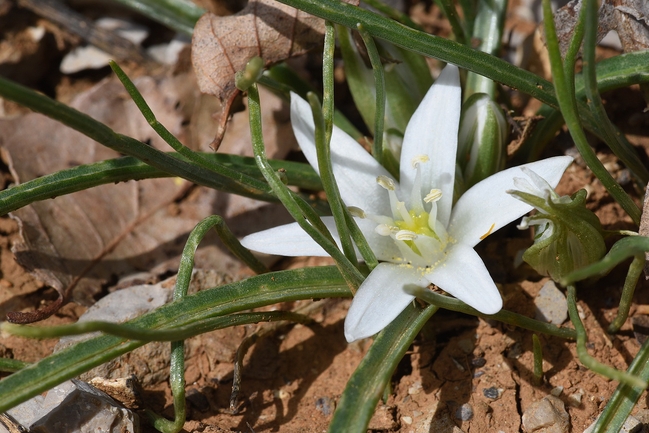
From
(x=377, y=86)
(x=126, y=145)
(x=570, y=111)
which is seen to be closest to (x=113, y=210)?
(x=126, y=145)

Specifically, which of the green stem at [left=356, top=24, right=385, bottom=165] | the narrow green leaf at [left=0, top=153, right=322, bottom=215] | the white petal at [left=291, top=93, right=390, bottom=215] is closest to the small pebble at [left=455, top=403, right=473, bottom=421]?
the white petal at [left=291, top=93, right=390, bottom=215]

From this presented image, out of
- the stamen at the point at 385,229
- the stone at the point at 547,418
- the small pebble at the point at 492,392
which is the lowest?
the stone at the point at 547,418

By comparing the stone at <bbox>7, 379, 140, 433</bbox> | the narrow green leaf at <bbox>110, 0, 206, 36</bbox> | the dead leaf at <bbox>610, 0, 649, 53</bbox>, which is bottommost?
the stone at <bbox>7, 379, 140, 433</bbox>

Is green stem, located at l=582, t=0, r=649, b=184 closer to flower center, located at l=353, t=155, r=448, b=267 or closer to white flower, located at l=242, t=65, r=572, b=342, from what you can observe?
white flower, located at l=242, t=65, r=572, b=342

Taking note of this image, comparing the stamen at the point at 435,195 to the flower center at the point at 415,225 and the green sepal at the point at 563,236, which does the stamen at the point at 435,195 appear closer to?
the flower center at the point at 415,225

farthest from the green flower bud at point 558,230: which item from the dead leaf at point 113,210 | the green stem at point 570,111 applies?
the dead leaf at point 113,210

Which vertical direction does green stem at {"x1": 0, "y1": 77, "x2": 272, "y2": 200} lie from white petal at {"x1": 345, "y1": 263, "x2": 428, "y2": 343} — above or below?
above

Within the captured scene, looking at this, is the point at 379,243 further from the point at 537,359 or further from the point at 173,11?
the point at 173,11
